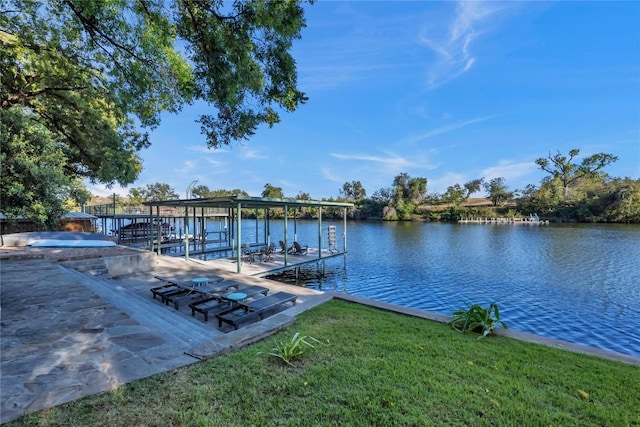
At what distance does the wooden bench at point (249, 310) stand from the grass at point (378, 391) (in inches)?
57.4

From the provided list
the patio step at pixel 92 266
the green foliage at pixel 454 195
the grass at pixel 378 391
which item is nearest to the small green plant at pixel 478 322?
the grass at pixel 378 391

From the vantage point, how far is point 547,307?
880cm

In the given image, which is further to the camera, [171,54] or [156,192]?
[156,192]

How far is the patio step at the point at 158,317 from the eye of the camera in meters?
4.27

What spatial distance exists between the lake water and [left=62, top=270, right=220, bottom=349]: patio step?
6.29 m

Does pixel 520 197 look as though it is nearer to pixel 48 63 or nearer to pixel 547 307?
pixel 547 307

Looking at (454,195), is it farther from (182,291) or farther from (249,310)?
(249,310)

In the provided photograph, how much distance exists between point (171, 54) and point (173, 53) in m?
0.05

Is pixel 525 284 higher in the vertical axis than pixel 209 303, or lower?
lower

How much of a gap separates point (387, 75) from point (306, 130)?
12836mm

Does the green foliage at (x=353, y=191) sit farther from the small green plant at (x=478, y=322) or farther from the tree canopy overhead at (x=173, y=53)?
the small green plant at (x=478, y=322)

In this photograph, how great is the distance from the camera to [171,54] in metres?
5.30

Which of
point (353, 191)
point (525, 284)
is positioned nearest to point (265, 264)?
point (525, 284)

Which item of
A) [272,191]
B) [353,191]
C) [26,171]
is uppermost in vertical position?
[353,191]
